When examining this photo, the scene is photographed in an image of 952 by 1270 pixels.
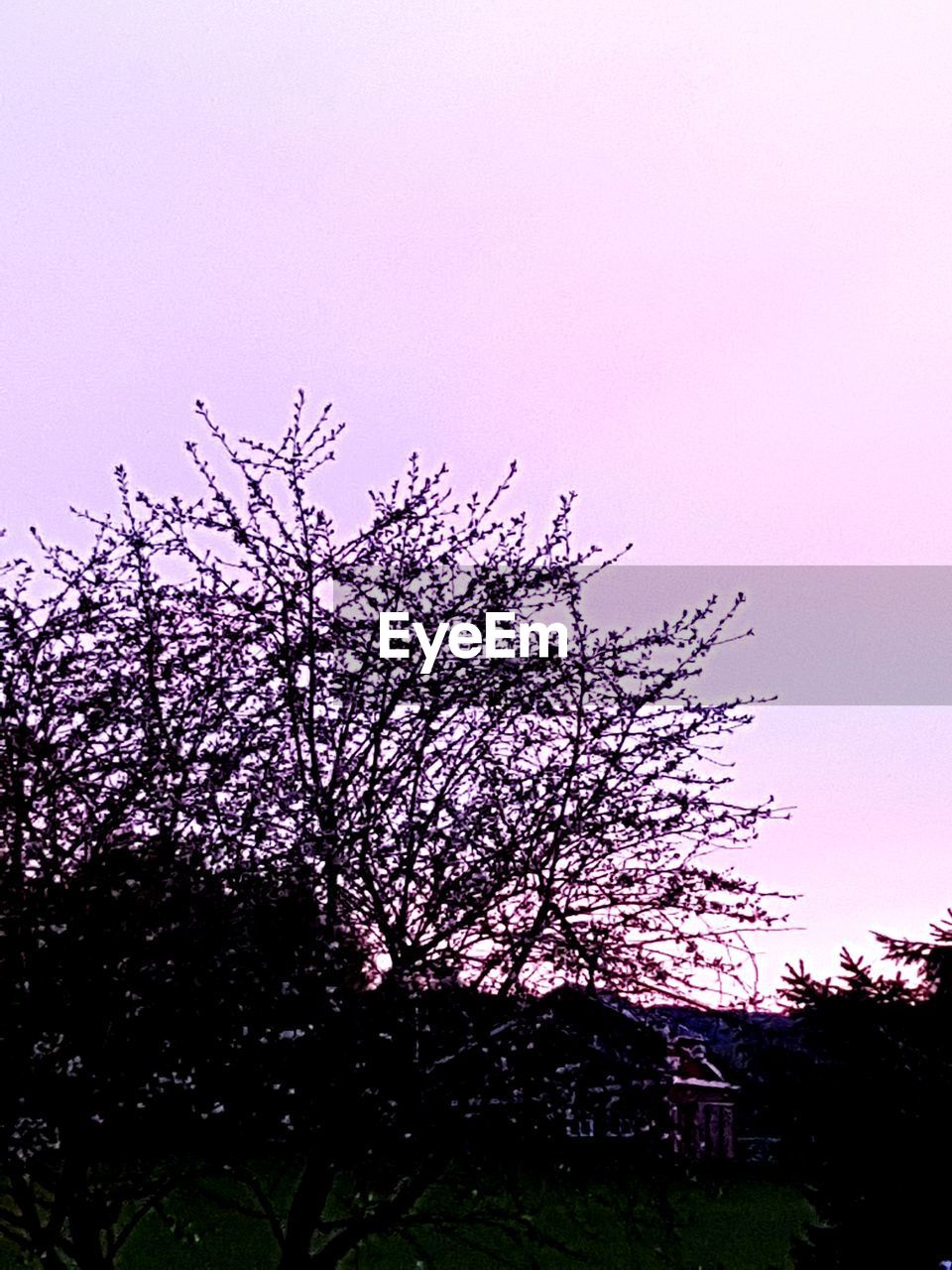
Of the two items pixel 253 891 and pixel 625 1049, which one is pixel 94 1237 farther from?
pixel 625 1049

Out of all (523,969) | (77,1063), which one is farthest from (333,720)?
(77,1063)

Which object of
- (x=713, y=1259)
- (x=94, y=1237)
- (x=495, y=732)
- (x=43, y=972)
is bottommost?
(x=713, y=1259)

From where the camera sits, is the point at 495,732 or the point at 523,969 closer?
the point at 523,969

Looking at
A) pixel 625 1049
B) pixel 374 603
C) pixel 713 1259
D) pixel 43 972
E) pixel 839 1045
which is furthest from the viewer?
pixel 713 1259

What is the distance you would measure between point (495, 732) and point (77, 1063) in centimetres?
365

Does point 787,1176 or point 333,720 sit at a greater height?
point 333,720

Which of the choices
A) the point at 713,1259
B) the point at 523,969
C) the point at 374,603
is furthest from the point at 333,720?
the point at 713,1259

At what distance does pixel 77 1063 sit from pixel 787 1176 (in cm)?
456

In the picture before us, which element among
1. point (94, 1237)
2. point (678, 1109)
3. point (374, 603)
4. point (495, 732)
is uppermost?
point (374, 603)

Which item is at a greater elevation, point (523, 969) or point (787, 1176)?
point (523, 969)

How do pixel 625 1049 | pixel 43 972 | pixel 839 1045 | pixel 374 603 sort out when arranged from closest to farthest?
pixel 839 1045 → pixel 43 972 → pixel 625 1049 → pixel 374 603

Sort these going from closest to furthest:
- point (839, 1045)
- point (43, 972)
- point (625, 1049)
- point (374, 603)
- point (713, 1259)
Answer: point (839, 1045)
point (43, 972)
point (625, 1049)
point (374, 603)
point (713, 1259)

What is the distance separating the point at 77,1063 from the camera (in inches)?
376

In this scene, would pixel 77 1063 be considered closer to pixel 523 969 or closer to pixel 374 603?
pixel 523 969
